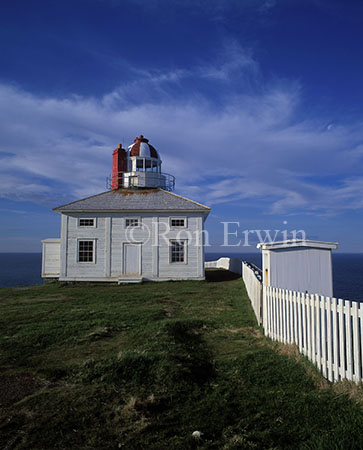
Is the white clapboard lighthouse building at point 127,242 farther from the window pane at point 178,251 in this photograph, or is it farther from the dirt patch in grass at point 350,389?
the dirt patch in grass at point 350,389

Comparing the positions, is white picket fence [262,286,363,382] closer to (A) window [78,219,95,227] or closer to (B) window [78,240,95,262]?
(B) window [78,240,95,262]

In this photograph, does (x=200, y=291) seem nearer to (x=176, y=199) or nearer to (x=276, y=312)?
(x=176, y=199)

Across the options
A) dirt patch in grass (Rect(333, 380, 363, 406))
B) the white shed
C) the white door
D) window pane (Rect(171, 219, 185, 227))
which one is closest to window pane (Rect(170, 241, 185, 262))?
window pane (Rect(171, 219, 185, 227))

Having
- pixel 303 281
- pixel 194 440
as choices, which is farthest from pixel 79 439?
pixel 303 281

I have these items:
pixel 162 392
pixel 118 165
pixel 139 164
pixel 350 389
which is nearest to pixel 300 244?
pixel 350 389

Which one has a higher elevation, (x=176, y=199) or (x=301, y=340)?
(x=176, y=199)

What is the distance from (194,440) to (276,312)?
418 centimetres

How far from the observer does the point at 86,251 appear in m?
21.0

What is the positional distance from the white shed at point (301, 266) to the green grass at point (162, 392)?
6.50ft

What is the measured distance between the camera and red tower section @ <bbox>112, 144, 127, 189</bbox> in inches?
1001

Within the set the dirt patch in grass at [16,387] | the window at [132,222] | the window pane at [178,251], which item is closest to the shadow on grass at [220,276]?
the window pane at [178,251]

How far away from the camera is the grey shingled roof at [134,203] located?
69.1 feet

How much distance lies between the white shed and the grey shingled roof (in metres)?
11.6

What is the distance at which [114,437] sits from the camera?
334 centimetres
